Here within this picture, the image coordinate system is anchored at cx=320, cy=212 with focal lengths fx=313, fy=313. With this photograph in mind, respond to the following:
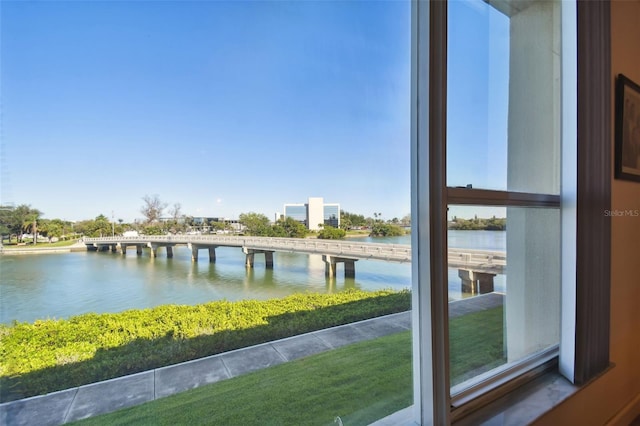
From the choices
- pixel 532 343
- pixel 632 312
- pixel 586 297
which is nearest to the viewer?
pixel 586 297

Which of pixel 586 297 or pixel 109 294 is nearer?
pixel 109 294

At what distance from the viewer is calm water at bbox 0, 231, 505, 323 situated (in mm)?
742

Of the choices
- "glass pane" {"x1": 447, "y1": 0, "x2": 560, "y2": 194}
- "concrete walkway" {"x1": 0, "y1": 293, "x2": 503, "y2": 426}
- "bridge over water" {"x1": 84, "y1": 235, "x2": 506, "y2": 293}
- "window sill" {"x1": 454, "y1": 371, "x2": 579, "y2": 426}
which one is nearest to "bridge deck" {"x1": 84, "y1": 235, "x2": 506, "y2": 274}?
"bridge over water" {"x1": 84, "y1": 235, "x2": 506, "y2": 293}

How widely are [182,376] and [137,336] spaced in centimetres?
21

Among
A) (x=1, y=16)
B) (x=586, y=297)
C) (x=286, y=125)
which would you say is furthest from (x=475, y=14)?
(x=1, y=16)

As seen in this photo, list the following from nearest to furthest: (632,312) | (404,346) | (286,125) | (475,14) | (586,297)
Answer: (286,125), (404,346), (475,14), (586,297), (632,312)

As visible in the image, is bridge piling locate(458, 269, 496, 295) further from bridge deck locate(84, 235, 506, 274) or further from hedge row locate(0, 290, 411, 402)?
hedge row locate(0, 290, 411, 402)

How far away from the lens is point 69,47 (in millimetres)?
833

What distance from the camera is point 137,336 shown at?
90 cm

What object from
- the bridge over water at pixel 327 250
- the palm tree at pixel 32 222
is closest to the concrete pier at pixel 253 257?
the bridge over water at pixel 327 250

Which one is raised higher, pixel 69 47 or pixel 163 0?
pixel 163 0

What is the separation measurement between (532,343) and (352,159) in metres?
1.60

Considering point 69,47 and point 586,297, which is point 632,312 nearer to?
point 586,297

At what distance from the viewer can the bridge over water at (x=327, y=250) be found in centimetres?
96
